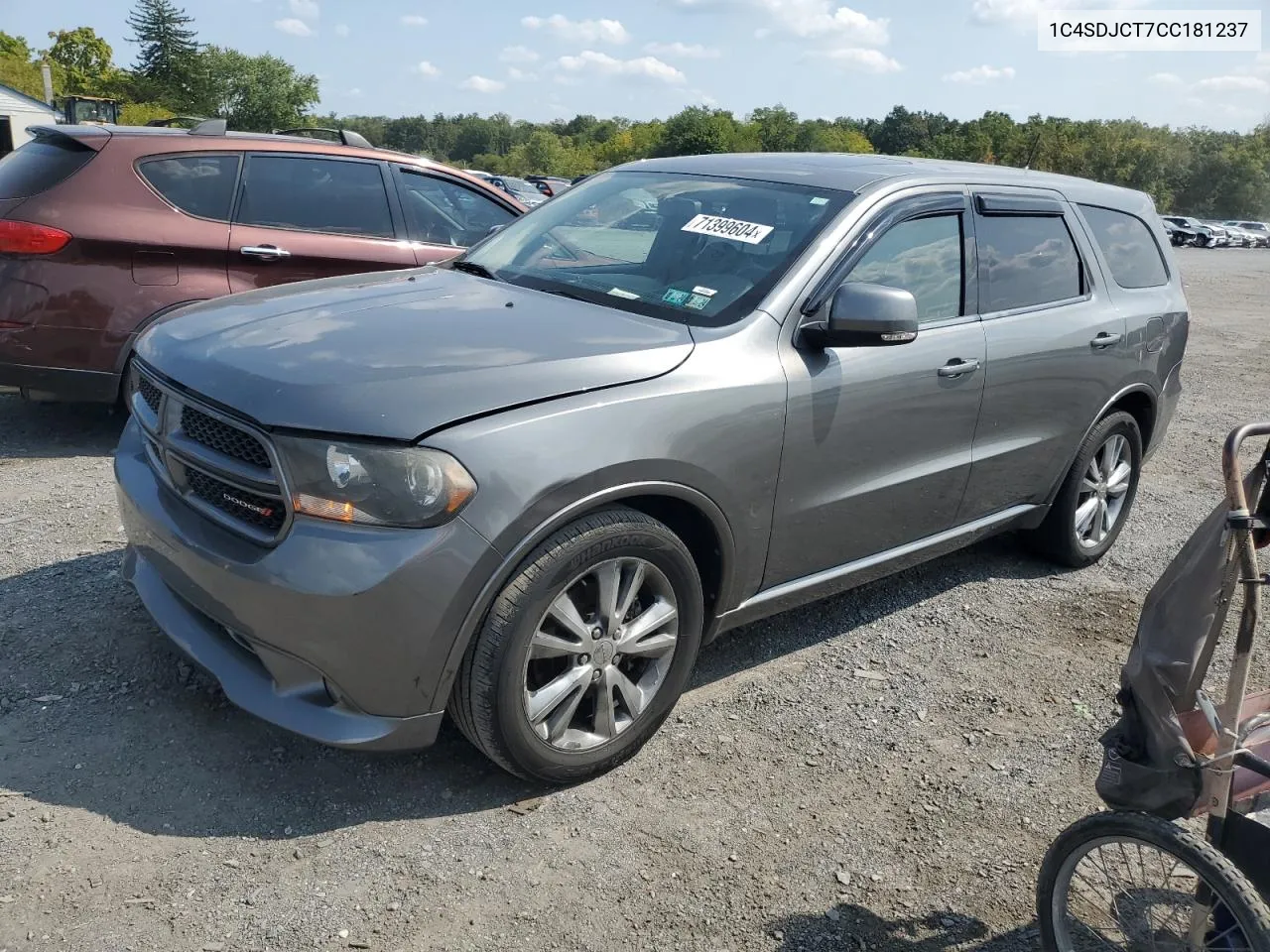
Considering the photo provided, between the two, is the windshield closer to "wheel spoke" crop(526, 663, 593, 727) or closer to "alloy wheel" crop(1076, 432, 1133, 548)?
"wheel spoke" crop(526, 663, 593, 727)

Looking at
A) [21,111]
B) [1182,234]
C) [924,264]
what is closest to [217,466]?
[924,264]

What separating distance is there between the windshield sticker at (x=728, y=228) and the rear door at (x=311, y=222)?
3.00m

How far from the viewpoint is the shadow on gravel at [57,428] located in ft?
19.1

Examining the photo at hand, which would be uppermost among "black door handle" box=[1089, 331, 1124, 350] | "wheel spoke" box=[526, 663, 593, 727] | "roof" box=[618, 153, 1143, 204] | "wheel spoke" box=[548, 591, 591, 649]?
"roof" box=[618, 153, 1143, 204]

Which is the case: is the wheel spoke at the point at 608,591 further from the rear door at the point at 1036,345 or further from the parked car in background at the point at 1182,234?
the parked car in background at the point at 1182,234

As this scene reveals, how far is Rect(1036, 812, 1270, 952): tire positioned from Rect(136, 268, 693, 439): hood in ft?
5.25

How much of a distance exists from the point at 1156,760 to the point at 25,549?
4228 millimetres

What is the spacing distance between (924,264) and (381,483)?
2.29 metres

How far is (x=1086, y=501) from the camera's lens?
5.05 metres

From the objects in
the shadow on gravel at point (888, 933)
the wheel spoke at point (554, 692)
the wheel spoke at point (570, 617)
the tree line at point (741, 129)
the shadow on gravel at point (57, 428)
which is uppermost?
the tree line at point (741, 129)

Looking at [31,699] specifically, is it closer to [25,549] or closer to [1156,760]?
[25,549]

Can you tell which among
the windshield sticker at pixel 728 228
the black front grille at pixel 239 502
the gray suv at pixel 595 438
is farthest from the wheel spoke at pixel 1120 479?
the black front grille at pixel 239 502

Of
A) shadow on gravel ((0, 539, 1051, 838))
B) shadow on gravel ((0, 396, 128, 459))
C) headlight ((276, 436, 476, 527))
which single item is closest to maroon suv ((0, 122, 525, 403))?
shadow on gravel ((0, 396, 128, 459))

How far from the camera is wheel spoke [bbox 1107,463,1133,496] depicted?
5.14 meters
